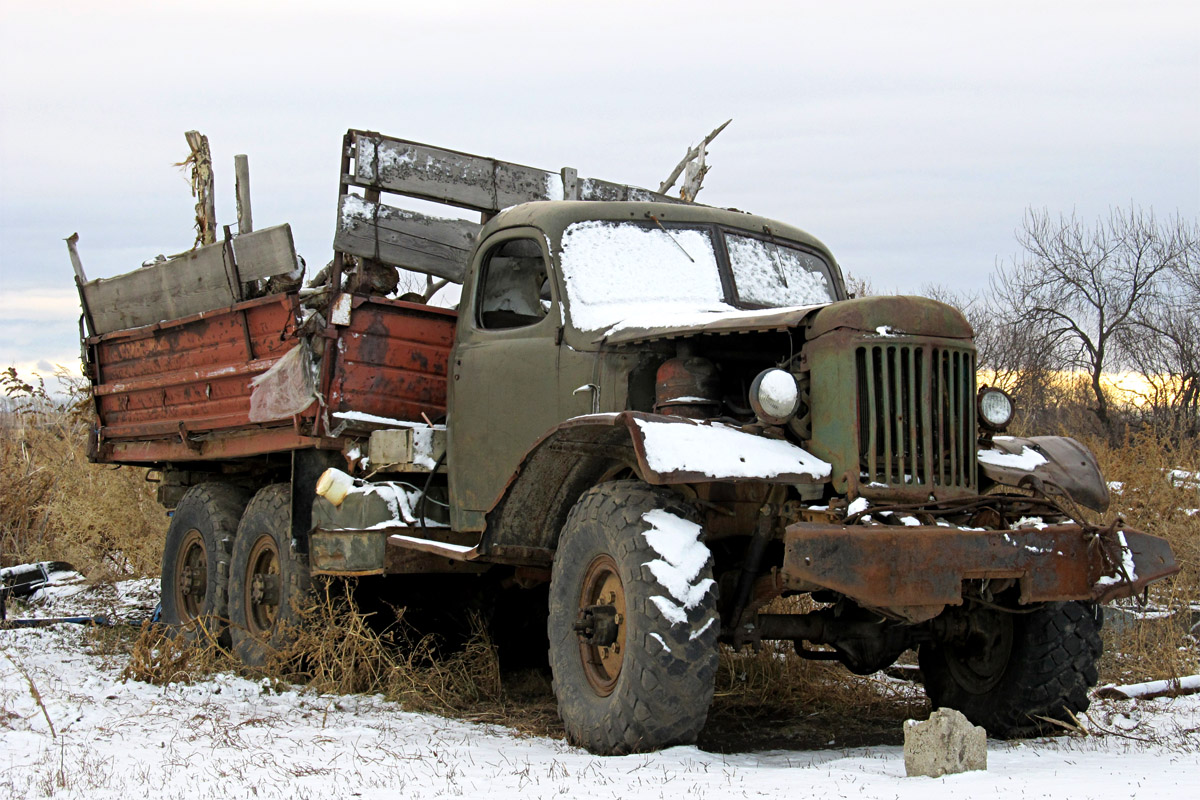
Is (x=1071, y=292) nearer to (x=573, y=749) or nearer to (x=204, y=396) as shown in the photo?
(x=204, y=396)

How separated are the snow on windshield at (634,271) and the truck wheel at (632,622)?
1139 mm

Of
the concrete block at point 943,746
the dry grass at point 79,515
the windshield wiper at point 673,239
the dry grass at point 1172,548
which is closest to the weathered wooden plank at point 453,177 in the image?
the windshield wiper at point 673,239

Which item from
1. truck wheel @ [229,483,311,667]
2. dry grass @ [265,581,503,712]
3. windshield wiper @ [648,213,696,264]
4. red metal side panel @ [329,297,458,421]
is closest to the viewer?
windshield wiper @ [648,213,696,264]

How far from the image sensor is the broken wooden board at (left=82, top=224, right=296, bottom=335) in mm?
7716

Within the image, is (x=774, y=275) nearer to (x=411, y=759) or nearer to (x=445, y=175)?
(x=445, y=175)

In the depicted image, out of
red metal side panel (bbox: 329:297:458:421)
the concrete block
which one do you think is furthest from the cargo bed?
the concrete block

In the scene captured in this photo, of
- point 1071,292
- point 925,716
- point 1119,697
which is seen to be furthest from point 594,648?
point 1071,292

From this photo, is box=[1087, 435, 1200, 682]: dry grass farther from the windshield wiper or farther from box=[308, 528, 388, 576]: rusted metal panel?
box=[308, 528, 388, 576]: rusted metal panel

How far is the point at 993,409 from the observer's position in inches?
207

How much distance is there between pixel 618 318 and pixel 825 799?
265cm

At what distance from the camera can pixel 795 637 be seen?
537 centimetres

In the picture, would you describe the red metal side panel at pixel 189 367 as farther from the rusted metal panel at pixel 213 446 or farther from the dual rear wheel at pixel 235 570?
the dual rear wheel at pixel 235 570

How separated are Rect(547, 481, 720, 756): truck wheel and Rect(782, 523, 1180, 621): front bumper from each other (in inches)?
15.2

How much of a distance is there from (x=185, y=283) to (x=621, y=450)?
4.37 meters
